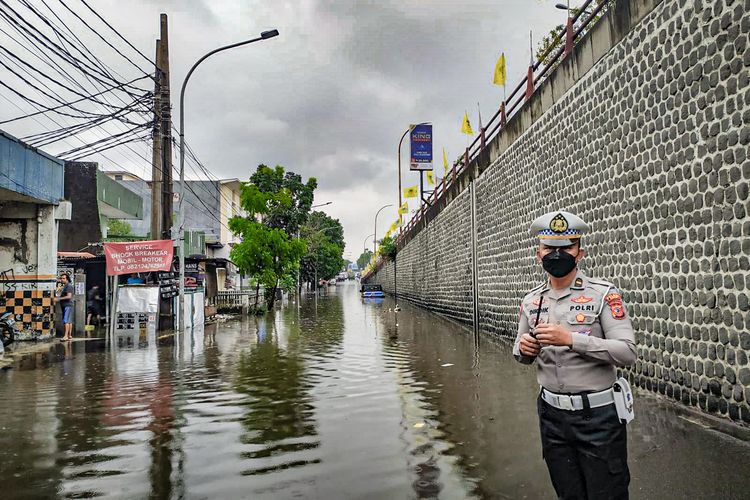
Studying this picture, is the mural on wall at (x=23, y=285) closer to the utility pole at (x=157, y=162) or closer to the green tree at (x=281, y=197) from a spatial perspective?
the utility pole at (x=157, y=162)

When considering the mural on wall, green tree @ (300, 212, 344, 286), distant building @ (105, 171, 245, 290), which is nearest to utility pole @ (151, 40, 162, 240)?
the mural on wall

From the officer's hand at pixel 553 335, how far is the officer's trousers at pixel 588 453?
14.9 inches

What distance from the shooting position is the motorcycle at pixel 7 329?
13547 millimetres

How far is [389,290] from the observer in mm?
57094

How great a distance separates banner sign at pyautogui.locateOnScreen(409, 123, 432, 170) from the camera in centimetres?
3675

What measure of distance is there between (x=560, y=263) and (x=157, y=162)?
1642 cm

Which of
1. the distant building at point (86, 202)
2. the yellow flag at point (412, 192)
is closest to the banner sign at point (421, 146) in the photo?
the yellow flag at point (412, 192)

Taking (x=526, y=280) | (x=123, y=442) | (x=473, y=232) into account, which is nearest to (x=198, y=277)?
(x=473, y=232)

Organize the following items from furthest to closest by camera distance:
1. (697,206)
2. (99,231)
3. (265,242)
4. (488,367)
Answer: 1. (265,242)
2. (99,231)
3. (488,367)
4. (697,206)

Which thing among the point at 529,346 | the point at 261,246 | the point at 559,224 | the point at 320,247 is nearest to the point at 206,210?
the point at 261,246

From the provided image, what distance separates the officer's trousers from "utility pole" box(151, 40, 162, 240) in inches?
635

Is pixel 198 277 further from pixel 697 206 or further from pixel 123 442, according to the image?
pixel 697 206

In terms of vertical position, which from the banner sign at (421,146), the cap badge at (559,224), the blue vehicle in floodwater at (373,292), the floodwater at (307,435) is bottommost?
the floodwater at (307,435)

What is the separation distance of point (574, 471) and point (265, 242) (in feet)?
83.7
